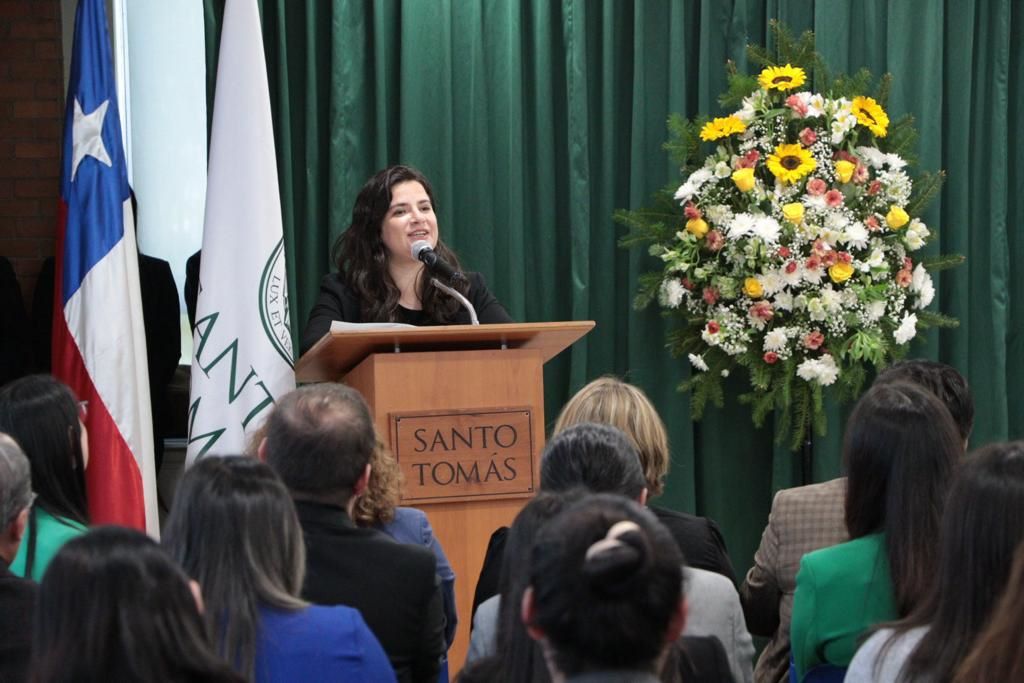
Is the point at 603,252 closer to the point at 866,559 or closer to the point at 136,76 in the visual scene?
the point at 136,76

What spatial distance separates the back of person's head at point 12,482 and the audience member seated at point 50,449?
0.96 ft

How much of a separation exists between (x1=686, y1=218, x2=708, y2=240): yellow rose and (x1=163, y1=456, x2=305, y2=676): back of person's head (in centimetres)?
324

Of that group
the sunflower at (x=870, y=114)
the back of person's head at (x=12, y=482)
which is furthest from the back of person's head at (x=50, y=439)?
the sunflower at (x=870, y=114)

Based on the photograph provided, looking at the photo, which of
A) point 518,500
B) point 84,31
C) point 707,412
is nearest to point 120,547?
point 518,500

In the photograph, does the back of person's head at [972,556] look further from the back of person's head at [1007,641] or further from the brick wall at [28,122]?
the brick wall at [28,122]

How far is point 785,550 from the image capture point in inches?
113

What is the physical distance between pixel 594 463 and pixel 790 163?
2.94 metres

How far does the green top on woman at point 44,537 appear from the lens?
252 cm

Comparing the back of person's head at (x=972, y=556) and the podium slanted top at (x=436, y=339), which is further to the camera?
the podium slanted top at (x=436, y=339)

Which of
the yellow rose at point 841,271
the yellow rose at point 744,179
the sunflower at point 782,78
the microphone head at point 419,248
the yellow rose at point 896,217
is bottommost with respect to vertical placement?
the yellow rose at point 841,271

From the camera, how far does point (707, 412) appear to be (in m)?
5.48

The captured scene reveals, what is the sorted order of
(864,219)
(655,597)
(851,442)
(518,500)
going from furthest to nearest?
(864,219), (518,500), (851,442), (655,597)

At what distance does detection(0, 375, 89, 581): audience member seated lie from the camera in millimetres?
2592

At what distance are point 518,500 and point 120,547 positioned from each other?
2086mm
